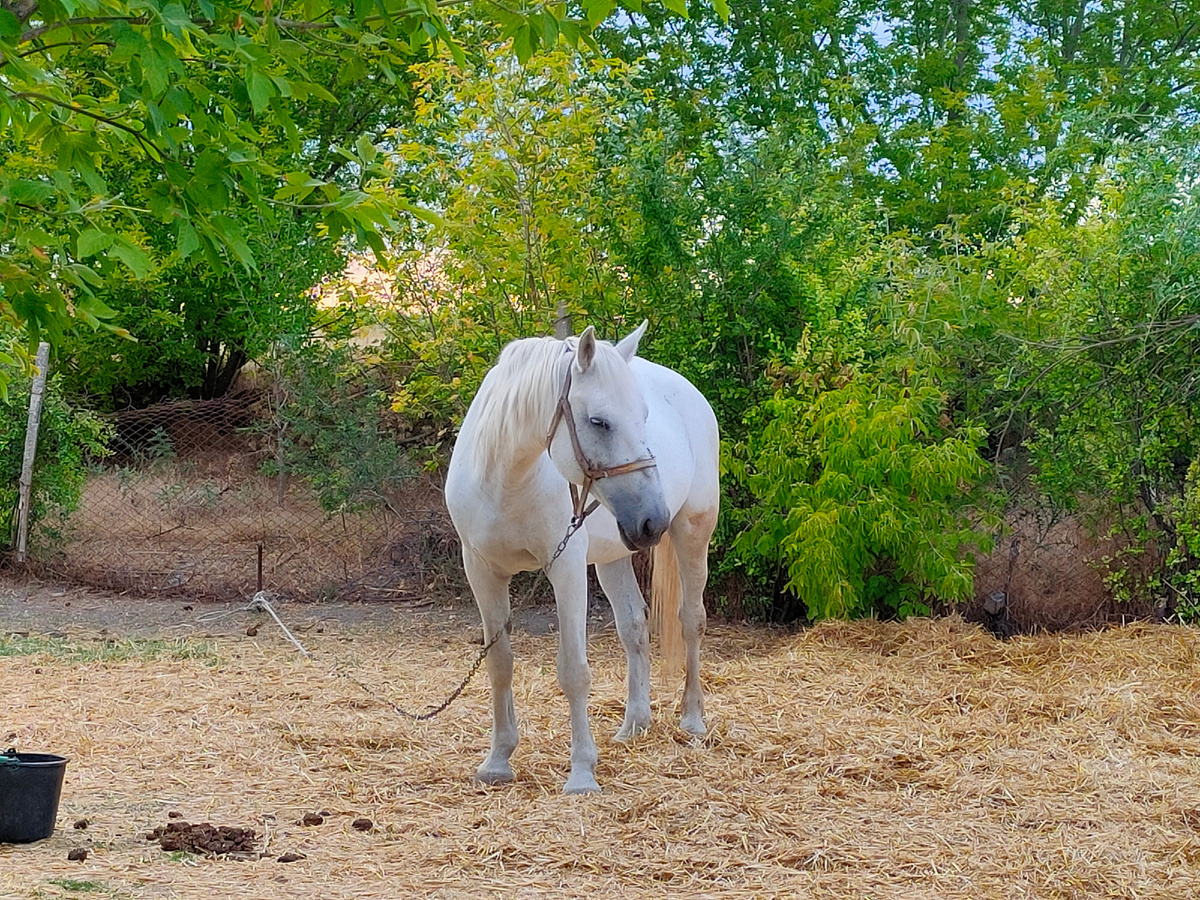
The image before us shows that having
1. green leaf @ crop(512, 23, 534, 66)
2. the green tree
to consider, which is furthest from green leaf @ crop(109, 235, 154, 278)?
green leaf @ crop(512, 23, 534, 66)

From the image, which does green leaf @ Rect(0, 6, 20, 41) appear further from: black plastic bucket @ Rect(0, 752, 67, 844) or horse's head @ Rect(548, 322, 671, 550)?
black plastic bucket @ Rect(0, 752, 67, 844)

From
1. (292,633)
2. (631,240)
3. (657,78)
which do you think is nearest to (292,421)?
(292,633)

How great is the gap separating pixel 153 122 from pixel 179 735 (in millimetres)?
3342

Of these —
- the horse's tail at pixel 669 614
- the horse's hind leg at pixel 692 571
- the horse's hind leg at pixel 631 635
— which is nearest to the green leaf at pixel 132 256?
the horse's hind leg at pixel 631 635

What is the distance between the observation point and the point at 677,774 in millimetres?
4340

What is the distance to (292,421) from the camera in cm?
848

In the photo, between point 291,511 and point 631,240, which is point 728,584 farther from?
point 291,511

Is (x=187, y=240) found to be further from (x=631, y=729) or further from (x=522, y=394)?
(x=631, y=729)

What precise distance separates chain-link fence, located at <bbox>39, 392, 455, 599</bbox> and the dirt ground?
124cm

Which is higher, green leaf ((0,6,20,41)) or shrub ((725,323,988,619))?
green leaf ((0,6,20,41))

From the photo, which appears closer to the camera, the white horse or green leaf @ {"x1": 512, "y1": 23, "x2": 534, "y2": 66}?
green leaf @ {"x1": 512, "y1": 23, "x2": 534, "y2": 66}

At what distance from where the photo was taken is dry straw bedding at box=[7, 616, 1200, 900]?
10.8ft

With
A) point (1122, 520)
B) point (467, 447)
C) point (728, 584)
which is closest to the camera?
point (467, 447)

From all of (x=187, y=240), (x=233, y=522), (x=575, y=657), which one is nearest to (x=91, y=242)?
(x=187, y=240)
